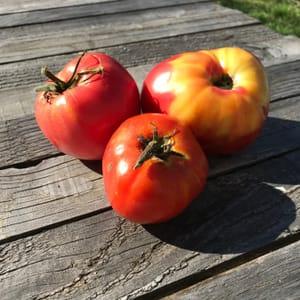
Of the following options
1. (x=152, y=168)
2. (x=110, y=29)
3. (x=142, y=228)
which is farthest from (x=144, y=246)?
(x=110, y=29)

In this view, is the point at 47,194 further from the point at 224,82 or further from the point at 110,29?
the point at 110,29

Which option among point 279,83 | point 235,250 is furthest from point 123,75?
point 279,83

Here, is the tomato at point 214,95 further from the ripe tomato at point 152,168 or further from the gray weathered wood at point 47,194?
the gray weathered wood at point 47,194

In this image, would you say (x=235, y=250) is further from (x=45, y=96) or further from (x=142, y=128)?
(x=45, y=96)

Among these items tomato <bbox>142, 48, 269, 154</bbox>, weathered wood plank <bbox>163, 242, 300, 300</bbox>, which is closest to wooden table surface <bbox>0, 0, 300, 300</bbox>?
weathered wood plank <bbox>163, 242, 300, 300</bbox>

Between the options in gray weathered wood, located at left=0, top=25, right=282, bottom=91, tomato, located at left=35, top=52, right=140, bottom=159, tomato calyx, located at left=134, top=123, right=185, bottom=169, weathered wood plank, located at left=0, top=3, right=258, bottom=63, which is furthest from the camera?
weathered wood plank, located at left=0, top=3, right=258, bottom=63

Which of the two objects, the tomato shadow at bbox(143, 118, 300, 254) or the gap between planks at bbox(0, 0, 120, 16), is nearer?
the tomato shadow at bbox(143, 118, 300, 254)

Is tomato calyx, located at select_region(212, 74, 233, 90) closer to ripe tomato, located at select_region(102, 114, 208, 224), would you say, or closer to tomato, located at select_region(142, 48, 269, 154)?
tomato, located at select_region(142, 48, 269, 154)
